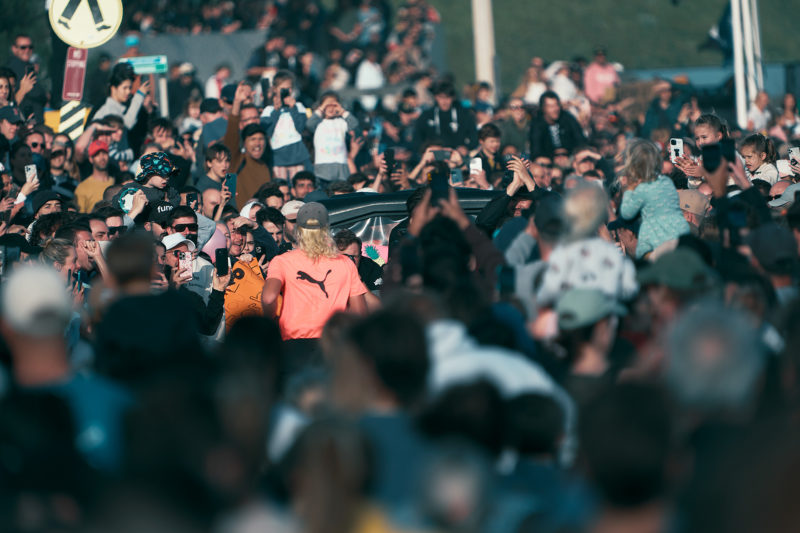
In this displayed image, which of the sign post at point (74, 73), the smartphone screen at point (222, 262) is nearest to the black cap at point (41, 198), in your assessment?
the smartphone screen at point (222, 262)

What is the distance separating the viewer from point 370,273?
951 centimetres

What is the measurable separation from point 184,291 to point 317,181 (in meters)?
4.39

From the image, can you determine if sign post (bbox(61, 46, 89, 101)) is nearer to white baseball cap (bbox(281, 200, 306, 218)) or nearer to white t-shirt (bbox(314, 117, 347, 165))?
white t-shirt (bbox(314, 117, 347, 165))

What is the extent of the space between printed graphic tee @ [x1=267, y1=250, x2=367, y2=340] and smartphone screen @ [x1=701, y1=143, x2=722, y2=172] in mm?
2596

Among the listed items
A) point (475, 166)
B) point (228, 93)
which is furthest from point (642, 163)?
point (228, 93)

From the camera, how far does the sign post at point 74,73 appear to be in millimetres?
12422

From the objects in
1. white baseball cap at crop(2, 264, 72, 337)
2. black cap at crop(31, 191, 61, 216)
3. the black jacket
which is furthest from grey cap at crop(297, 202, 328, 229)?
the black jacket

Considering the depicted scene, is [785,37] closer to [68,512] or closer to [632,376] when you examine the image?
[632,376]

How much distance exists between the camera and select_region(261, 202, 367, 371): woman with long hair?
8.10 metres

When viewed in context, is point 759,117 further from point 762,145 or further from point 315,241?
point 315,241

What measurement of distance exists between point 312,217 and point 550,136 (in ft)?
20.0

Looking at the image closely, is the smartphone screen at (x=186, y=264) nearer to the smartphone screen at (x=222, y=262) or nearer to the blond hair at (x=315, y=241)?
the smartphone screen at (x=222, y=262)

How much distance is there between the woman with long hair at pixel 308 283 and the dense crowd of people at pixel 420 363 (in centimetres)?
2

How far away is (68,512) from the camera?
3607 mm
